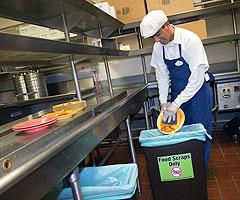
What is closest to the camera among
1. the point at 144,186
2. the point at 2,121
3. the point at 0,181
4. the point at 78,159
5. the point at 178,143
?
the point at 0,181

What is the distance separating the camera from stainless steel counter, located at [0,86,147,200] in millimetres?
679

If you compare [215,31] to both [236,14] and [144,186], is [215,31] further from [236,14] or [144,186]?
[144,186]

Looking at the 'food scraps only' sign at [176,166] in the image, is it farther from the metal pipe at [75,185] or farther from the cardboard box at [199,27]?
the cardboard box at [199,27]

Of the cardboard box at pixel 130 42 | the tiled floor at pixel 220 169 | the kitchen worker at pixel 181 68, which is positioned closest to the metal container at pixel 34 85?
the cardboard box at pixel 130 42

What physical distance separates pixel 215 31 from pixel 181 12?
0.73m

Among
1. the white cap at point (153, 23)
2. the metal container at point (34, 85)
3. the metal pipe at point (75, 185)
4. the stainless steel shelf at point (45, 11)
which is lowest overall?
the metal pipe at point (75, 185)

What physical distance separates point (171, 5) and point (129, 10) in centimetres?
53

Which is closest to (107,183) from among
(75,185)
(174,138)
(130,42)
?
(75,185)

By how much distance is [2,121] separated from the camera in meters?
3.03

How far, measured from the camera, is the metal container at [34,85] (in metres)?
3.12

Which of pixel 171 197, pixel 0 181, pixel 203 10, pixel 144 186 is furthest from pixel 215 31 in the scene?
pixel 0 181

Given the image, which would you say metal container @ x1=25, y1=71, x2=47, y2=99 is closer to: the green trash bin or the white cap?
the white cap

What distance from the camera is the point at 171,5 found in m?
3.15

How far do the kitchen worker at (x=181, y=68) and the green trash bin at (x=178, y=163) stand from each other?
32 cm
